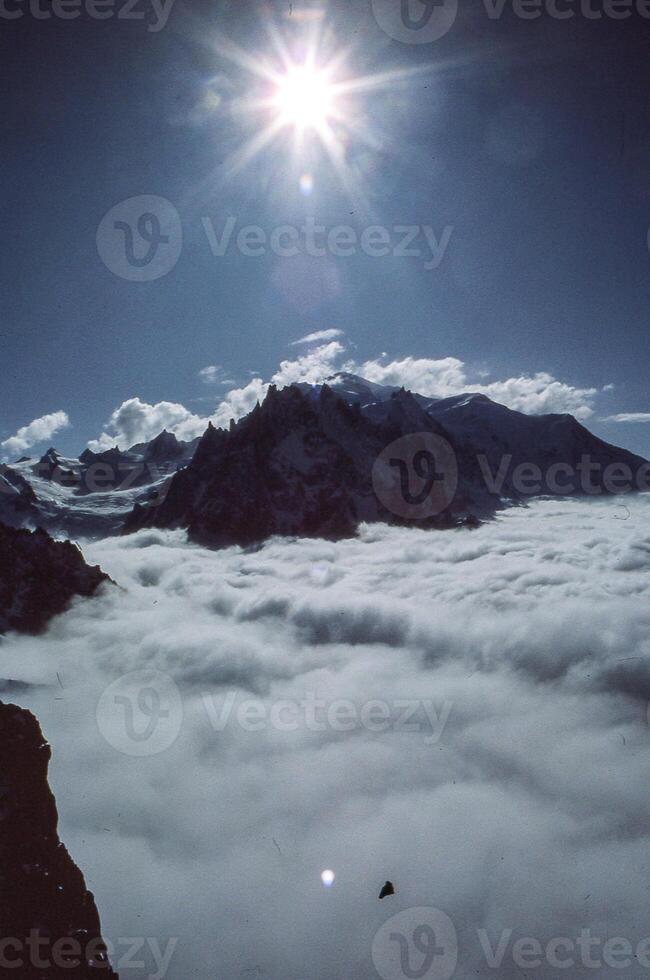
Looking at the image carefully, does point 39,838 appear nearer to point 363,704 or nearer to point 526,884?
point 526,884

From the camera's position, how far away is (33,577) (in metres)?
138

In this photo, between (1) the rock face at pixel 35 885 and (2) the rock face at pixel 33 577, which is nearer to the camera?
(1) the rock face at pixel 35 885

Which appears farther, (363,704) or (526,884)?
(363,704)

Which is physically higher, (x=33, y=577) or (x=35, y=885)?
(x=33, y=577)

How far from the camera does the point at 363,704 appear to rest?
134m

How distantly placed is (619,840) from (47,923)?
10423cm

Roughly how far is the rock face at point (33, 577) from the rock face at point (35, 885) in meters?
127

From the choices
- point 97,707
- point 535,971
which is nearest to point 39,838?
point 535,971

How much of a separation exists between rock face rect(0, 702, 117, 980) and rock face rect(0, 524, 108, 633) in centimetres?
12727

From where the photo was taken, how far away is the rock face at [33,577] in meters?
131

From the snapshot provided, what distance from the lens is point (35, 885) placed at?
24656 millimetres

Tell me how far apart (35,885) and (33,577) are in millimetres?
136056

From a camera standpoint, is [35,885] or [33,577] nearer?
[35,885]

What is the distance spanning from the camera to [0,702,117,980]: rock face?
77.2ft
